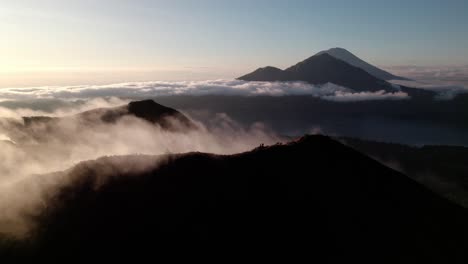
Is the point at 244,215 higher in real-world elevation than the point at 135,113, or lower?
lower

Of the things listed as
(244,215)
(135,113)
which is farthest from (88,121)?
(244,215)

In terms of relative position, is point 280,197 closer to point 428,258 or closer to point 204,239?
point 204,239

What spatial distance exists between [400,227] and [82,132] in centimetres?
9829

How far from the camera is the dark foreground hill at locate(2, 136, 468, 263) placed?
145ft

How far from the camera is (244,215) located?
164 feet

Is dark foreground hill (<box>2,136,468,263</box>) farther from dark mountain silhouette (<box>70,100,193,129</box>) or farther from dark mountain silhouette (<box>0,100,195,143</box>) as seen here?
dark mountain silhouette (<box>70,100,193,129</box>)

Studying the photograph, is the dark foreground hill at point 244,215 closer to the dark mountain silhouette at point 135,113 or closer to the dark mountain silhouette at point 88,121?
the dark mountain silhouette at point 88,121

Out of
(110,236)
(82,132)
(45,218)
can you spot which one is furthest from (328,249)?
(82,132)

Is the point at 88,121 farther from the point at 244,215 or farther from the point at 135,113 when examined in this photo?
the point at 244,215

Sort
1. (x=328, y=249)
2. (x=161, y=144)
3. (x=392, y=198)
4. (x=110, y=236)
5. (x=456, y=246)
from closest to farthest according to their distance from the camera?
(x=110, y=236), (x=328, y=249), (x=456, y=246), (x=392, y=198), (x=161, y=144)

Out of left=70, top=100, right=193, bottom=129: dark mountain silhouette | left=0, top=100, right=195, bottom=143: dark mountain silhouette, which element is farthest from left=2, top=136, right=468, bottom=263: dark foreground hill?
left=70, top=100, right=193, bottom=129: dark mountain silhouette

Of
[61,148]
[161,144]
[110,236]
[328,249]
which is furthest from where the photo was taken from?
[161,144]

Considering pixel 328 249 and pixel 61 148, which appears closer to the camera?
pixel 328 249

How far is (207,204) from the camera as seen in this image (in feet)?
164
